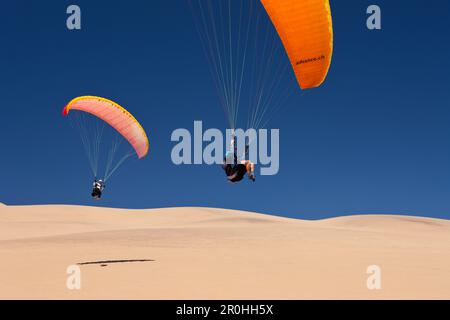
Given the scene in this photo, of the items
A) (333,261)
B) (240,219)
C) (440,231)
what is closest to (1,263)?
(333,261)

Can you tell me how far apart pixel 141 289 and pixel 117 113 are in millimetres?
12740

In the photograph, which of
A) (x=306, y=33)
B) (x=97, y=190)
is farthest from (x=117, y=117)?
(x=306, y=33)

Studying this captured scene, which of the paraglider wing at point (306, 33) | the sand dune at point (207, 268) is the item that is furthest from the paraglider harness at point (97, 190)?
the paraglider wing at point (306, 33)

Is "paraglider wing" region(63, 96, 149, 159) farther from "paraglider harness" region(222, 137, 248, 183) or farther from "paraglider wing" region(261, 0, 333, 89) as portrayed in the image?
"paraglider wing" region(261, 0, 333, 89)

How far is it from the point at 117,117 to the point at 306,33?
1177 cm

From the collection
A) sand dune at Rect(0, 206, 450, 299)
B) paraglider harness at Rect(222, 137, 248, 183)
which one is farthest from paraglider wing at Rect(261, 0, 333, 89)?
sand dune at Rect(0, 206, 450, 299)

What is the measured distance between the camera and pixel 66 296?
392 inches

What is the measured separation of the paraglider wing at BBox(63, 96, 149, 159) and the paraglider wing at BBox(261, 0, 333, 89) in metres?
9.98

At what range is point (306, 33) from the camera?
524 inches

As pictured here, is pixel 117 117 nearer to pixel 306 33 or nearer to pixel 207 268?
pixel 207 268

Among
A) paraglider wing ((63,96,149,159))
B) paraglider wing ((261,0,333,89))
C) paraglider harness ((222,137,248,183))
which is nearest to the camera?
paraglider wing ((261,0,333,89))

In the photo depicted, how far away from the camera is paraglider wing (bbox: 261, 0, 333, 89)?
1276 cm

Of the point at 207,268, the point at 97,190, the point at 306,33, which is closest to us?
the point at 306,33

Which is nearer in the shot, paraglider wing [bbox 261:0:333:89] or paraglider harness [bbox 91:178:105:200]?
paraglider wing [bbox 261:0:333:89]
